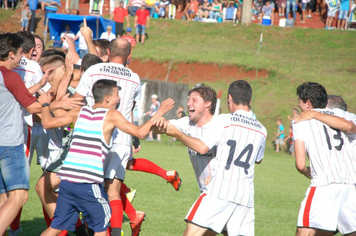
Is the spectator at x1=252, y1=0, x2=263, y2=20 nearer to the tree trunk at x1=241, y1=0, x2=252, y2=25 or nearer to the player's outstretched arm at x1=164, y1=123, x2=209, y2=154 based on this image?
the tree trunk at x1=241, y1=0, x2=252, y2=25

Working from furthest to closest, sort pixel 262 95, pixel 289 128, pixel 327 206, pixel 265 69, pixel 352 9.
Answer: pixel 352 9
pixel 265 69
pixel 262 95
pixel 289 128
pixel 327 206

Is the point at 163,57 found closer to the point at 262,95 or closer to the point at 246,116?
the point at 262,95

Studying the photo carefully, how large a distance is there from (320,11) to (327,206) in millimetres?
31493

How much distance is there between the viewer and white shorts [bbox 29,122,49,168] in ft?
21.1

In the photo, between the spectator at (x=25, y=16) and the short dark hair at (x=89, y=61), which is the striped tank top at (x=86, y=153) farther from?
the spectator at (x=25, y=16)

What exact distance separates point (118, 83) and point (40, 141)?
1682 mm

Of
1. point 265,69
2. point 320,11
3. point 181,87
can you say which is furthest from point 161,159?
point 320,11

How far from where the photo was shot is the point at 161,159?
14.5m

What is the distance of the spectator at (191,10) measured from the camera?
3338 cm

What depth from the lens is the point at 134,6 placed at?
3048 centimetres

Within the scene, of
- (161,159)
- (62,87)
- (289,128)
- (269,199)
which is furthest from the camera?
(289,128)

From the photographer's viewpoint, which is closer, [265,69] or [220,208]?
[220,208]

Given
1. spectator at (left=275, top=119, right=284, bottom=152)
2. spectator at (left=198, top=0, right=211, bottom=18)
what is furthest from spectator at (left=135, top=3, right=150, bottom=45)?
spectator at (left=275, top=119, right=284, bottom=152)

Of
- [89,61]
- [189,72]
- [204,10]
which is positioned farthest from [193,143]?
[204,10]
